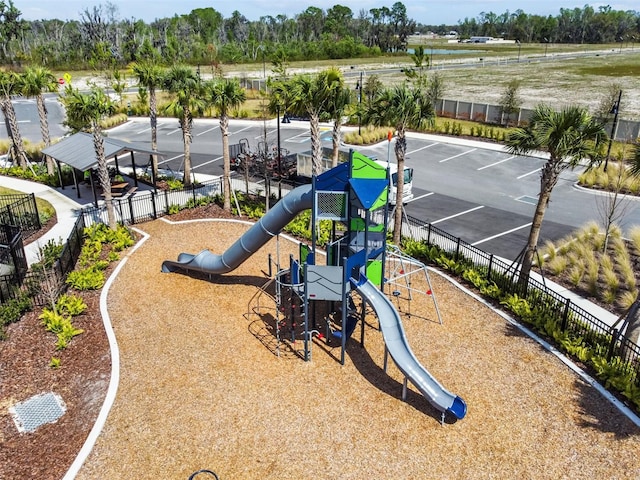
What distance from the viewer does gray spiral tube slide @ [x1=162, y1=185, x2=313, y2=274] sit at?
51.3 feet

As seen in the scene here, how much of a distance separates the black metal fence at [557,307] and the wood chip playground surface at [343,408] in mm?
1213

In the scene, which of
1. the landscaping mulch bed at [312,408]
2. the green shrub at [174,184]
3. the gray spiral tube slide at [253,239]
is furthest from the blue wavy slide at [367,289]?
the green shrub at [174,184]

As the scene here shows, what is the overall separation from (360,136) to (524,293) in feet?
81.4

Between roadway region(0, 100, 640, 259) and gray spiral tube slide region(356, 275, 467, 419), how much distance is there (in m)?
4.87

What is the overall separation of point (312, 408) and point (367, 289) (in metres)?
3.57

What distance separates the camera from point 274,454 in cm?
1108

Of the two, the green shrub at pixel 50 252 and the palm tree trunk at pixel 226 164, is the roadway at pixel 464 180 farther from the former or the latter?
the green shrub at pixel 50 252

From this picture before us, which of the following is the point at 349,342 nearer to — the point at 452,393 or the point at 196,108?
the point at 452,393

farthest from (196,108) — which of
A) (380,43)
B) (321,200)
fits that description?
(380,43)

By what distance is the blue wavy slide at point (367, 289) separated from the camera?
12.0 meters

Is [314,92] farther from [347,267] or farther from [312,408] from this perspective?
[312,408]

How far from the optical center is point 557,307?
50.5 ft

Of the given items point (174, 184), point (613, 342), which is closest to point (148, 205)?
point (174, 184)

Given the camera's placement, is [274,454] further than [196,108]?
No
